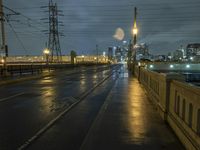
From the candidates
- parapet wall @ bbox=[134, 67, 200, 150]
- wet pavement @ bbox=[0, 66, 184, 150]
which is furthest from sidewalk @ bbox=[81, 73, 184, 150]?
parapet wall @ bbox=[134, 67, 200, 150]

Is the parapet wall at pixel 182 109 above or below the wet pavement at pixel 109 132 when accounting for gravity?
above

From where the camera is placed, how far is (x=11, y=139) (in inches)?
300

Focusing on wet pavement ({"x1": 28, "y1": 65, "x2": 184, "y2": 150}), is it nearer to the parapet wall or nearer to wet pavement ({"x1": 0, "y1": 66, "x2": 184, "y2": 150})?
wet pavement ({"x1": 0, "y1": 66, "x2": 184, "y2": 150})

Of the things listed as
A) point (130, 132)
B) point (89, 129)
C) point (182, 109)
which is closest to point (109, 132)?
point (130, 132)

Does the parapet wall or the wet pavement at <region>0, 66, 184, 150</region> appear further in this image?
the wet pavement at <region>0, 66, 184, 150</region>

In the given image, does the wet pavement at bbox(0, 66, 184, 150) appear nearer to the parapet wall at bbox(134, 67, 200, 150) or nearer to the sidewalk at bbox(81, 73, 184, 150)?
the sidewalk at bbox(81, 73, 184, 150)

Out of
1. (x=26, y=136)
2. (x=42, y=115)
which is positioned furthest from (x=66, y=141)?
(x=42, y=115)

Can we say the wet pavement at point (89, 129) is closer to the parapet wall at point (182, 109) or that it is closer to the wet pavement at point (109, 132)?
the wet pavement at point (109, 132)

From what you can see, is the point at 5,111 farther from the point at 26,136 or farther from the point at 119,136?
the point at 119,136

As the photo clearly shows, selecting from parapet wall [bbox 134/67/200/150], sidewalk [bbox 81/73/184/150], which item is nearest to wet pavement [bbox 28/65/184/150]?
sidewalk [bbox 81/73/184/150]

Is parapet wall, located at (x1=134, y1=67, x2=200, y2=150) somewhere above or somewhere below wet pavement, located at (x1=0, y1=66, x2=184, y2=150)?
above

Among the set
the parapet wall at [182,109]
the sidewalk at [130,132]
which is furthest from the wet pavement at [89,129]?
the parapet wall at [182,109]

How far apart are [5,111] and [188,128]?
7.87 m

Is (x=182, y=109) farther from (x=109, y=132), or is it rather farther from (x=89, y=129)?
(x=89, y=129)
